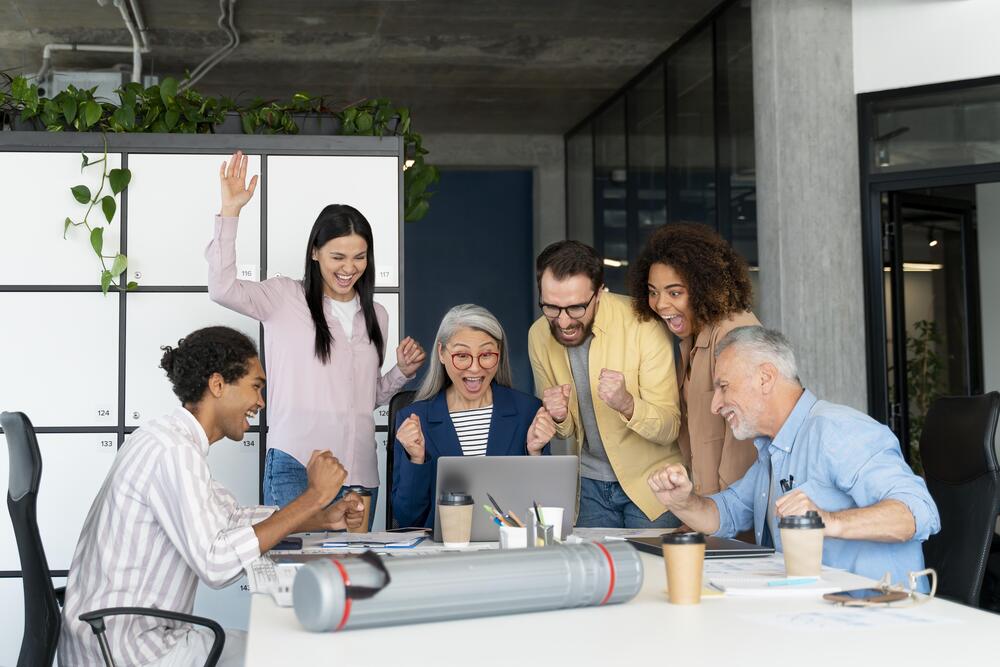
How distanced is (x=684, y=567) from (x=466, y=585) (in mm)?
381

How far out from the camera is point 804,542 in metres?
1.97

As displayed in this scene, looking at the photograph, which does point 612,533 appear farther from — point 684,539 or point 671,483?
point 684,539

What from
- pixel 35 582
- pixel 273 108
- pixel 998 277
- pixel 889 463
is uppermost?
pixel 273 108

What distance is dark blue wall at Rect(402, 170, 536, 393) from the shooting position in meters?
11.4

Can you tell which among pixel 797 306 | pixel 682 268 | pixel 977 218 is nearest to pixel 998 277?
pixel 977 218

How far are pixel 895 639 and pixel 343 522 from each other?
5.17 feet

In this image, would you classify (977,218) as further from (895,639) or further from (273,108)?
(895,639)

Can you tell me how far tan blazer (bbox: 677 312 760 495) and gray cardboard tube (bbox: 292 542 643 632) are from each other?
143 centimetres

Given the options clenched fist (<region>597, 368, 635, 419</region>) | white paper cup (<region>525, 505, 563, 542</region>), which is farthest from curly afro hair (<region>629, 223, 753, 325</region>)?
white paper cup (<region>525, 505, 563, 542</region>)

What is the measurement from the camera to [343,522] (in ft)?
9.09

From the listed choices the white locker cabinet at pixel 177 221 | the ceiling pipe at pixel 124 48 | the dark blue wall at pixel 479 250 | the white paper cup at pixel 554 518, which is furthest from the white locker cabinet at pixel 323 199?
the dark blue wall at pixel 479 250

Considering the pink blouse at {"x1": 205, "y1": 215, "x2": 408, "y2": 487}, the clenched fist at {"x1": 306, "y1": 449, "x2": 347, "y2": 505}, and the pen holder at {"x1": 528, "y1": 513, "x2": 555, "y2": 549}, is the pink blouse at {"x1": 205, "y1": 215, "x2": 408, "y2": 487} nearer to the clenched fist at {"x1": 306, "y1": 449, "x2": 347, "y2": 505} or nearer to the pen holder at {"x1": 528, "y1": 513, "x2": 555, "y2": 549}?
the clenched fist at {"x1": 306, "y1": 449, "x2": 347, "y2": 505}

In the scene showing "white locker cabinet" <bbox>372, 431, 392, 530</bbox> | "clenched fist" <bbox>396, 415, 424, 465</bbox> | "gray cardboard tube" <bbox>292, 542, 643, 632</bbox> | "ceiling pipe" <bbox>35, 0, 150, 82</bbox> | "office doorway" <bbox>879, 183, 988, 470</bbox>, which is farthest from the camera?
"ceiling pipe" <bbox>35, 0, 150, 82</bbox>

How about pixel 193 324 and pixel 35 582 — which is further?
pixel 193 324
